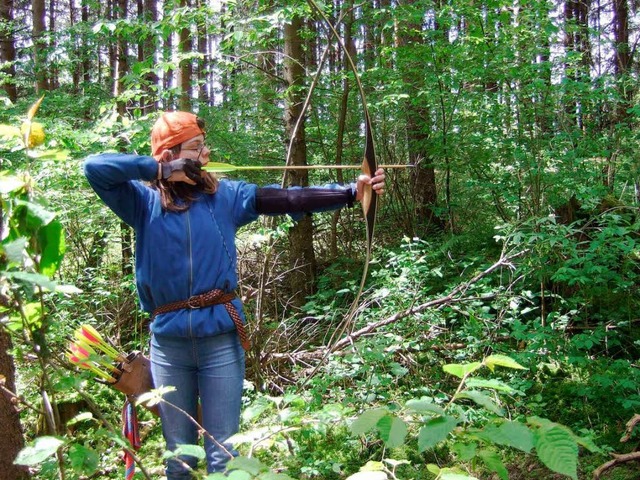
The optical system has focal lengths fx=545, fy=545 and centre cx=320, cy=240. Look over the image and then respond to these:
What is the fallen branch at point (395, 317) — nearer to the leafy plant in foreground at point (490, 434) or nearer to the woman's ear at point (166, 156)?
the woman's ear at point (166, 156)

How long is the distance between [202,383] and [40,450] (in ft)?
3.39

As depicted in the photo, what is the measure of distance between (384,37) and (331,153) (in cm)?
182

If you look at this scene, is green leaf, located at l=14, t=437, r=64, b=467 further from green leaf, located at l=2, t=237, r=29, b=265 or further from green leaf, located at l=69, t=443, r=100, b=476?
green leaf, located at l=2, t=237, r=29, b=265

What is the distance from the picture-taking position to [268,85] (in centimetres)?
556

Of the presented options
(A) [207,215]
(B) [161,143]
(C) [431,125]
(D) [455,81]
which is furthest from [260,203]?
(C) [431,125]

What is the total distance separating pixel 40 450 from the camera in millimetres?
835

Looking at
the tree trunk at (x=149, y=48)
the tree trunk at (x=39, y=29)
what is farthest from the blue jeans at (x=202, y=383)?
the tree trunk at (x=39, y=29)

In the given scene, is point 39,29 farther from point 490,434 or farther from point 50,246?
point 490,434

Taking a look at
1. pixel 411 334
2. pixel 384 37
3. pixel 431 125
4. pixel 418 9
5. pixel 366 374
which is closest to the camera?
pixel 366 374

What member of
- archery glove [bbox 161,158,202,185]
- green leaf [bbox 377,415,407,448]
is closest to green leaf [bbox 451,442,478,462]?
green leaf [bbox 377,415,407,448]

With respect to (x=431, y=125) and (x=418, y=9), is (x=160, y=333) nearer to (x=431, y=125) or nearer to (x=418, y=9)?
(x=418, y=9)

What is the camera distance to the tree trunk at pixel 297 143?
4921 mm

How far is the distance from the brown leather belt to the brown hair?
301mm

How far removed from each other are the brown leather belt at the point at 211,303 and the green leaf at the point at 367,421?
100 cm
